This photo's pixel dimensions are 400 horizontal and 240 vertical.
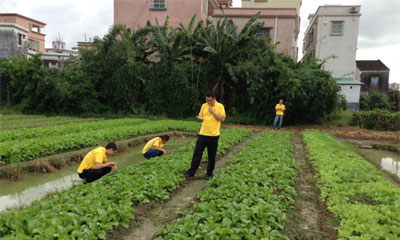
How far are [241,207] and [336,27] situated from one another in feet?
88.0

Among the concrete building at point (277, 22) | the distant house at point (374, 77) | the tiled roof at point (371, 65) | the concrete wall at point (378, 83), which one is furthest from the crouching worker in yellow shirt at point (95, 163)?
the tiled roof at point (371, 65)

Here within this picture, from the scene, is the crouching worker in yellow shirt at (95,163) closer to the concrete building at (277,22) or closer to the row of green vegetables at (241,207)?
the row of green vegetables at (241,207)

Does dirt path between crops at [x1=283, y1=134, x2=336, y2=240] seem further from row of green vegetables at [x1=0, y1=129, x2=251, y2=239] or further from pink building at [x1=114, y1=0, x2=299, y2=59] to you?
pink building at [x1=114, y1=0, x2=299, y2=59]

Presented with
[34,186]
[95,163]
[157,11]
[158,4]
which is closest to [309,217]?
[95,163]

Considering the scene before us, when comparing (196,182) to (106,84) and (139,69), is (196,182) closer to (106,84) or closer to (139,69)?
(139,69)

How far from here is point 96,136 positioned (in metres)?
11.2

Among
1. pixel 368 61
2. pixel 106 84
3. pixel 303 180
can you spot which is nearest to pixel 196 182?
pixel 303 180

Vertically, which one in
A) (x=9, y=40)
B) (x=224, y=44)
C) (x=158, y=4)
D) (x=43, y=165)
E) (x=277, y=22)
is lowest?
(x=43, y=165)

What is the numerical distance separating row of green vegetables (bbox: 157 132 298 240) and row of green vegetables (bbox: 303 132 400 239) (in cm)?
80

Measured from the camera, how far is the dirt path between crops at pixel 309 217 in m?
4.07

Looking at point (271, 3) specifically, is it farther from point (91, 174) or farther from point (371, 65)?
point (91, 174)

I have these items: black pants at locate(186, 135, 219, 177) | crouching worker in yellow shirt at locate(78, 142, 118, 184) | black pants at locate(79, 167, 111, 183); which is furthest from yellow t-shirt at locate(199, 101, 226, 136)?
black pants at locate(79, 167, 111, 183)

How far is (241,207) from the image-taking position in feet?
14.3

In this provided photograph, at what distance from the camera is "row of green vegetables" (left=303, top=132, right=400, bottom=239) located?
400 cm
